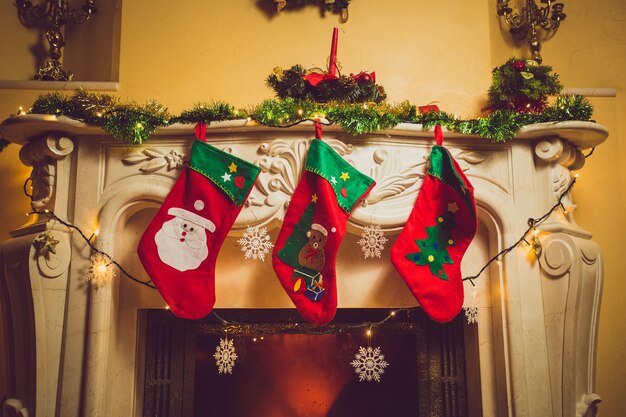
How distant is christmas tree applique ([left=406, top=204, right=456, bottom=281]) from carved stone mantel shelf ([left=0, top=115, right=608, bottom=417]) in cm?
14

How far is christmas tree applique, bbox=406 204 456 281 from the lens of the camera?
202 centimetres

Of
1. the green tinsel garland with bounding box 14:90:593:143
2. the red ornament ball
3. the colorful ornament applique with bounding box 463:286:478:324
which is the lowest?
the colorful ornament applique with bounding box 463:286:478:324

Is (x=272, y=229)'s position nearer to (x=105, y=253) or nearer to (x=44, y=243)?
(x=105, y=253)

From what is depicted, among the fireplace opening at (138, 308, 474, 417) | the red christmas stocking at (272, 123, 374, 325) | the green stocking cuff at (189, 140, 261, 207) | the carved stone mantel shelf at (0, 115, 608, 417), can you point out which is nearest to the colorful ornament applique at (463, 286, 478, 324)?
the carved stone mantel shelf at (0, 115, 608, 417)

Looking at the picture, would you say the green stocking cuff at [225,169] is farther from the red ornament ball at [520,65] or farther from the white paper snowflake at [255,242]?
the red ornament ball at [520,65]

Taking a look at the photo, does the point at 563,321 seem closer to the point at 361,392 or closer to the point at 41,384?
the point at 361,392

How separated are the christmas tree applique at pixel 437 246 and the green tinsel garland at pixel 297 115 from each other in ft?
1.26

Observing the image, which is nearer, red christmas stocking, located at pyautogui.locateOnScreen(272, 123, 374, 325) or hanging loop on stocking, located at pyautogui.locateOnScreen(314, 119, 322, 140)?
red christmas stocking, located at pyautogui.locateOnScreen(272, 123, 374, 325)

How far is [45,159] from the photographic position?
85.9 inches

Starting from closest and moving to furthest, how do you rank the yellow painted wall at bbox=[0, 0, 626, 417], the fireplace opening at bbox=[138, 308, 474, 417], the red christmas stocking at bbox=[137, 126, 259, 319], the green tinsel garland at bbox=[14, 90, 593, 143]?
the red christmas stocking at bbox=[137, 126, 259, 319] < the green tinsel garland at bbox=[14, 90, 593, 143] < the fireplace opening at bbox=[138, 308, 474, 417] < the yellow painted wall at bbox=[0, 0, 626, 417]

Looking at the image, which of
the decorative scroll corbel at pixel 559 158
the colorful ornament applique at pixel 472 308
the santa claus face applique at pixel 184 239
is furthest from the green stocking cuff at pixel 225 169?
the decorative scroll corbel at pixel 559 158

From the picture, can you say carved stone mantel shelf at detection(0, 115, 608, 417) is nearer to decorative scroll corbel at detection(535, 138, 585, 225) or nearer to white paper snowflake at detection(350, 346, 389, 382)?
decorative scroll corbel at detection(535, 138, 585, 225)

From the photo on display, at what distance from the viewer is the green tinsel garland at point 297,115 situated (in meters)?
2.06

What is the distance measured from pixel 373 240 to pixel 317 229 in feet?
0.86
